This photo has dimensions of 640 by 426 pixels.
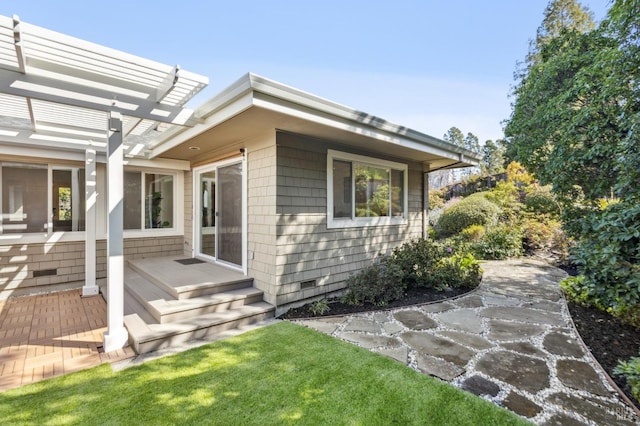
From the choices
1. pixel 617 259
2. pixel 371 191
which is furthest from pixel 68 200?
pixel 617 259

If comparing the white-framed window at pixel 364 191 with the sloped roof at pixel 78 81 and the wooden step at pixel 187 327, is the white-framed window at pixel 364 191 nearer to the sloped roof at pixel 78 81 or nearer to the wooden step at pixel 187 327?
the wooden step at pixel 187 327

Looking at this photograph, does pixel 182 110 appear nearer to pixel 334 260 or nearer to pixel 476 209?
pixel 334 260

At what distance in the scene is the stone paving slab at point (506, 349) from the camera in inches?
100

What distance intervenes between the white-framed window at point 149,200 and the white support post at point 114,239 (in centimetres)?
411

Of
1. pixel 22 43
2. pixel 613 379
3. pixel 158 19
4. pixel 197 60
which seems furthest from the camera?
pixel 197 60

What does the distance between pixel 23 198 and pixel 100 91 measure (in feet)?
14.6

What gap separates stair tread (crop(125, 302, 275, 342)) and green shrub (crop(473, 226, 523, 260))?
743 centimetres

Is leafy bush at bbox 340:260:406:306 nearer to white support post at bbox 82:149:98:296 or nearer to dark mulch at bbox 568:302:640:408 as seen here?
dark mulch at bbox 568:302:640:408

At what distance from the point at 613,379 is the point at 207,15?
847cm

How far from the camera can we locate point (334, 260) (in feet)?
18.0

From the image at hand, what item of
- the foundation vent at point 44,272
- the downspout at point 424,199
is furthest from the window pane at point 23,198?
the downspout at point 424,199

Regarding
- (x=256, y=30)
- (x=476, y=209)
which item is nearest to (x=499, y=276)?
(x=476, y=209)

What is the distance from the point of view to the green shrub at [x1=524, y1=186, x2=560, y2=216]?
11.0m

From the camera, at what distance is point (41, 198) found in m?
6.13
